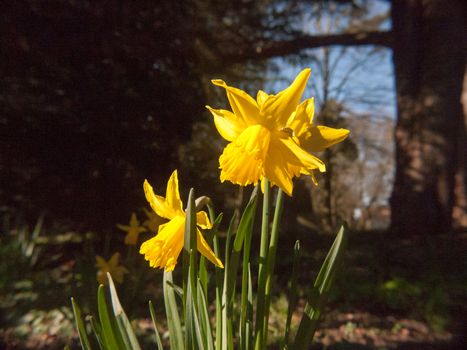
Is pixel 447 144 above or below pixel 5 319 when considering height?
above

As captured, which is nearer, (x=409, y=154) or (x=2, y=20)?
(x=2, y=20)

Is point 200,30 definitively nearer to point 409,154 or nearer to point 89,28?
point 89,28

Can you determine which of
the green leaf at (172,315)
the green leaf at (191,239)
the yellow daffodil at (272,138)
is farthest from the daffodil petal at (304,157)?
the green leaf at (172,315)

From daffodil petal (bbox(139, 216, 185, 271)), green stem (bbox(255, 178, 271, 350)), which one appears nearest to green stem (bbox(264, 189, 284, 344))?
green stem (bbox(255, 178, 271, 350))

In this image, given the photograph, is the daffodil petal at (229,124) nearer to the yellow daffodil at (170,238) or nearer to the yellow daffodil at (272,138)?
the yellow daffodil at (272,138)

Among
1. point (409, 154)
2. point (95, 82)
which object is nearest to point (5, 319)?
point (95, 82)

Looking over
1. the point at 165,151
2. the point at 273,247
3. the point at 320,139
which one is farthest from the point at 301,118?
the point at 165,151
